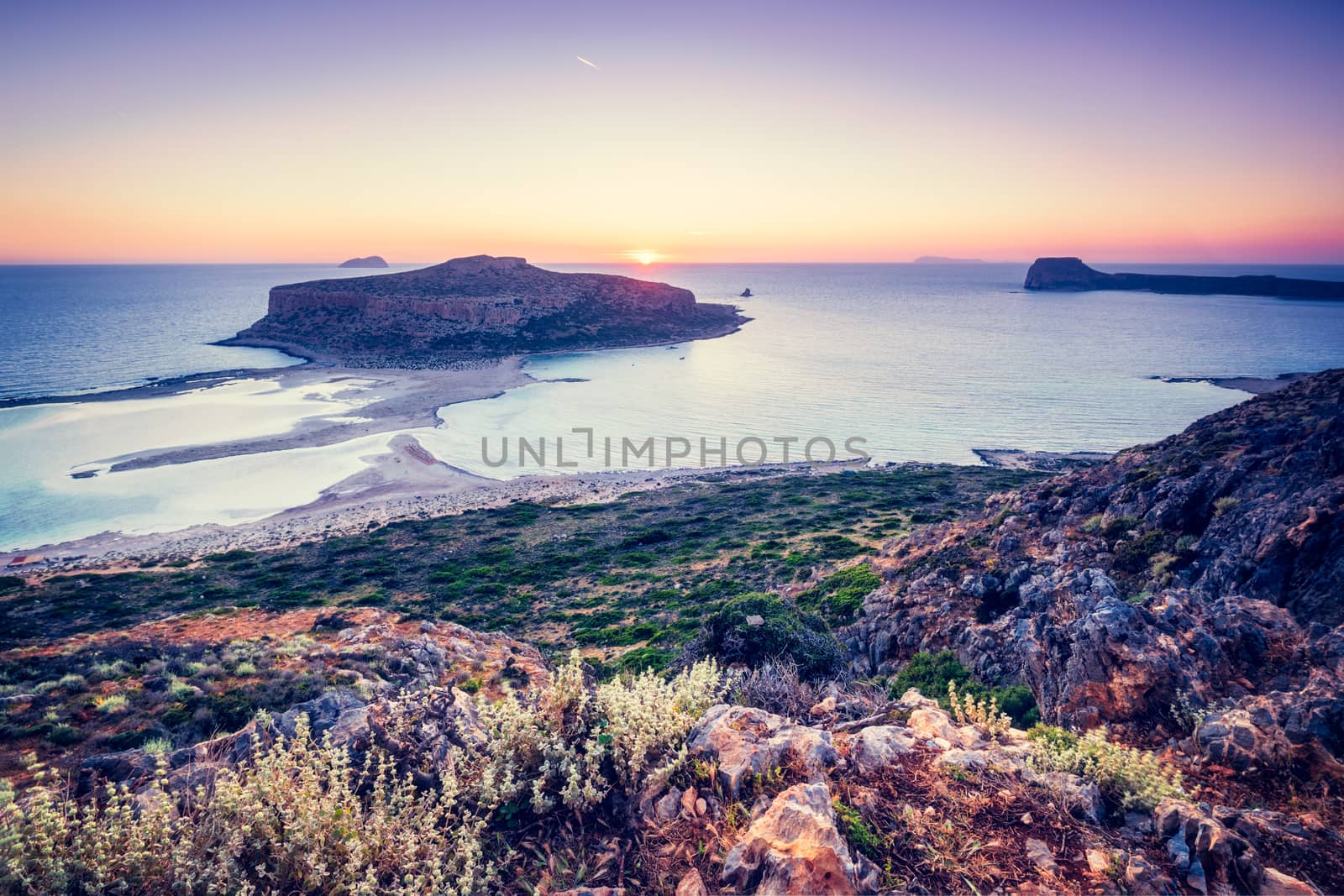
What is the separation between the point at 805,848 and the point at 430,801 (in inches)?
105

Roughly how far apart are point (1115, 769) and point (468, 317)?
104181 millimetres

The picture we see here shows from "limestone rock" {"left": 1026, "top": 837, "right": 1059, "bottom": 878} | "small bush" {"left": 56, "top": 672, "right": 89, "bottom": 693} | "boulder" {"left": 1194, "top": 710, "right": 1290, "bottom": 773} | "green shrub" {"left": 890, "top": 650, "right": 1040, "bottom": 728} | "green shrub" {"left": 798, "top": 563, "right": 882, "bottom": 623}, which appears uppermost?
"limestone rock" {"left": 1026, "top": 837, "right": 1059, "bottom": 878}

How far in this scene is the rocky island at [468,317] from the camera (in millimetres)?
92000

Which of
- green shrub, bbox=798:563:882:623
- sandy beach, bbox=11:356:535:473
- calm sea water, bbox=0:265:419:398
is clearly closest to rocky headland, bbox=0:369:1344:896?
green shrub, bbox=798:563:882:623

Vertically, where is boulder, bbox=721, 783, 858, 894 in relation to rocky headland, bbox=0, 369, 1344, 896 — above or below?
above

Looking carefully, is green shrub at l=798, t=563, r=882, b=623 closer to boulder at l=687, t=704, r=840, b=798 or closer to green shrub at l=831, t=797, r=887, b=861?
boulder at l=687, t=704, r=840, b=798

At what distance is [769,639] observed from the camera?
1144 cm

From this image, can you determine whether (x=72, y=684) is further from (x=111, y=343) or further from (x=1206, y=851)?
(x=111, y=343)

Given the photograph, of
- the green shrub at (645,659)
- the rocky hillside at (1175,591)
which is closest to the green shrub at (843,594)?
the rocky hillside at (1175,591)

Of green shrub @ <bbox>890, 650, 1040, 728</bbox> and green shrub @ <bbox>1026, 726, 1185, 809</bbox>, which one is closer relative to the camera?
green shrub @ <bbox>1026, 726, 1185, 809</bbox>

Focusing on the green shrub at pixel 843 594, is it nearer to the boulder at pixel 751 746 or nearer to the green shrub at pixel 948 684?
the green shrub at pixel 948 684

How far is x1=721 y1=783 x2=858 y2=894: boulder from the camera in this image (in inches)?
134

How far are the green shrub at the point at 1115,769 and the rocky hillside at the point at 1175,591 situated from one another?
1.50 meters

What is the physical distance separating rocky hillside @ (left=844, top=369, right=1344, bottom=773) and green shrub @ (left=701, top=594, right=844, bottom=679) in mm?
1397
